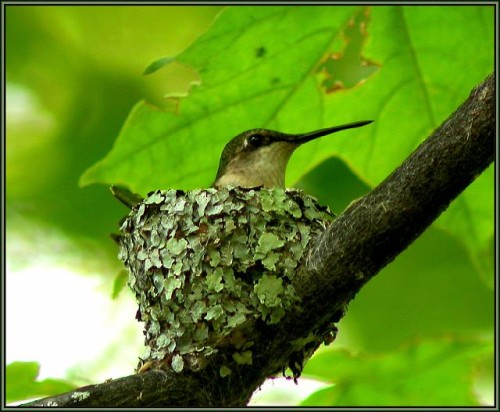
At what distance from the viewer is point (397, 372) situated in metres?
4.00

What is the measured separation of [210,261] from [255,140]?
118 centimetres

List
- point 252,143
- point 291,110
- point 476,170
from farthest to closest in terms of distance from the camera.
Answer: point 252,143 < point 291,110 < point 476,170

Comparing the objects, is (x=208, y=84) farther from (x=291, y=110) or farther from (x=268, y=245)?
(x=268, y=245)

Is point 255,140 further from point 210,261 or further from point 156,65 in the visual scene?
point 156,65

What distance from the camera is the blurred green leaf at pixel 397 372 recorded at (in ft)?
12.8

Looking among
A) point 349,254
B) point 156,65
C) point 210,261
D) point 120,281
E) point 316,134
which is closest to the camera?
point 349,254

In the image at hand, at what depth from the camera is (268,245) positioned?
3.59 metres

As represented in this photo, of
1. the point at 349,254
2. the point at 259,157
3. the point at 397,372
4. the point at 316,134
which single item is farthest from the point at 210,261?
the point at 259,157

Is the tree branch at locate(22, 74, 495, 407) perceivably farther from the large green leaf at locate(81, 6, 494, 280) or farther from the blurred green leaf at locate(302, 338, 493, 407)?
the large green leaf at locate(81, 6, 494, 280)

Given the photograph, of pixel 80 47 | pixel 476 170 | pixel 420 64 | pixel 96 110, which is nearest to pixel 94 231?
pixel 96 110

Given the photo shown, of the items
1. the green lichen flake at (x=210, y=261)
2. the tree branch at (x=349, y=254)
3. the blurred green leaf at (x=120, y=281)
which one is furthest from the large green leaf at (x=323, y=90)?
the tree branch at (x=349, y=254)

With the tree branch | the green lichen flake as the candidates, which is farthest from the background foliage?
the tree branch

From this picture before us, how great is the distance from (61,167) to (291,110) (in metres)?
2.29

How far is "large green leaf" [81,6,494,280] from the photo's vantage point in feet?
12.1
